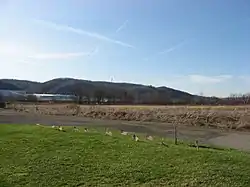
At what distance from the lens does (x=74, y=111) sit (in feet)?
176

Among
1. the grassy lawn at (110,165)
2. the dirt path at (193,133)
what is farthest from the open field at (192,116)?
the grassy lawn at (110,165)

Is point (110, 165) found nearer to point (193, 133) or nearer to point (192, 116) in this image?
point (193, 133)

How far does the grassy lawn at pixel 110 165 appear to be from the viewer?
7895 millimetres

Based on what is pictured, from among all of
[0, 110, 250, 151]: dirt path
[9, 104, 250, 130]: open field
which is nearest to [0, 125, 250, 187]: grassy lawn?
[0, 110, 250, 151]: dirt path

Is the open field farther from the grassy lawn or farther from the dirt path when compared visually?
the grassy lawn

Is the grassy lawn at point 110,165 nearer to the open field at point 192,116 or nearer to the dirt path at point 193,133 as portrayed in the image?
the dirt path at point 193,133

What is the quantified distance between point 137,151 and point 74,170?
2495 millimetres

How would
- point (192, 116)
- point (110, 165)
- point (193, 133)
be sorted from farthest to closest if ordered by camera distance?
point (192, 116) → point (193, 133) → point (110, 165)

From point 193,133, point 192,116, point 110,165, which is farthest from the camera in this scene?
point 192,116

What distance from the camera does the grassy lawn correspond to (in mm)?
7895

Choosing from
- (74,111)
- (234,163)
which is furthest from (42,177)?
(74,111)

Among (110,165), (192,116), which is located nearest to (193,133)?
(192,116)

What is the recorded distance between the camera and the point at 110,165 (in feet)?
29.9

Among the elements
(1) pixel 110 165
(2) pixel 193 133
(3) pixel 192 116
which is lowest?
(2) pixel 193 133
